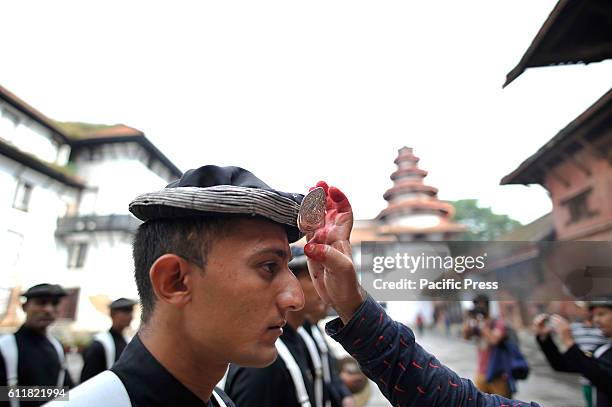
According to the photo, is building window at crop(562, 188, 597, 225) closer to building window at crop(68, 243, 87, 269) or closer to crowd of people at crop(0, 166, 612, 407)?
crowd of people at crop(0, 166, 612, 407)

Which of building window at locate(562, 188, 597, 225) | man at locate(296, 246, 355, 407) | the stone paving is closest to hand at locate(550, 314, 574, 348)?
man at locate(296, 246, 355, 407)

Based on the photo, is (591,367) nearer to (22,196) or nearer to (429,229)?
(429,229)

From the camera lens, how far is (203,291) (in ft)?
2.80

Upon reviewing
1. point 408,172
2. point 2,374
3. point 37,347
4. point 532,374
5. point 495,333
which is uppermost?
point 408,172

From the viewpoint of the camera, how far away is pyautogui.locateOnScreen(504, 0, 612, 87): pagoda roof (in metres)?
3.53

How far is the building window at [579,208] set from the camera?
139 inches

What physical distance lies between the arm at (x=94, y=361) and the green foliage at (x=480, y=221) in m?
3.31

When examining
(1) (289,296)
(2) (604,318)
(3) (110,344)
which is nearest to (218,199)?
(1) (289,296)

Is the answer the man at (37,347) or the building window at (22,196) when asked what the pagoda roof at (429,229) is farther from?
the building window at (22,196)

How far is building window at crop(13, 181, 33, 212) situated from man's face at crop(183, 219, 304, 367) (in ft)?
11.5

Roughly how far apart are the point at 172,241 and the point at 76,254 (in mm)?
4448

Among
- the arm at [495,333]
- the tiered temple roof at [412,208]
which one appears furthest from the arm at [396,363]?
the tiered temple roof at [412,208]

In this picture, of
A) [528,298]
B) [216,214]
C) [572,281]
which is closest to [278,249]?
[216,214]

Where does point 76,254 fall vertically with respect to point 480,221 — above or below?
below
